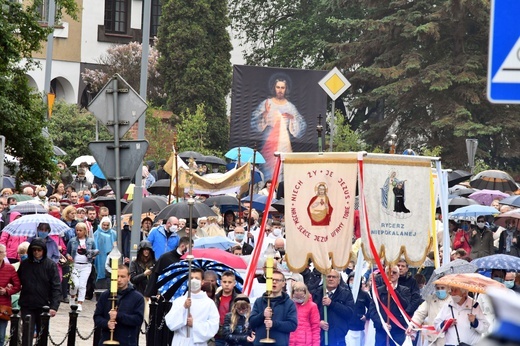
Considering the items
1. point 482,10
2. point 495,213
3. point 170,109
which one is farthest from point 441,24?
point 495,213

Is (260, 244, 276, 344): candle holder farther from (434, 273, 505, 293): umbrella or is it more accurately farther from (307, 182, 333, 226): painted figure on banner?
(307, 182, 333, 226): painted figure on banner

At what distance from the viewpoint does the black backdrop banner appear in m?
35.4

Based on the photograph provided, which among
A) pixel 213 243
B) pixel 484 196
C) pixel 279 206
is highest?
pixel 484 196

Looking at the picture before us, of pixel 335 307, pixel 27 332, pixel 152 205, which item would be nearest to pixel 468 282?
pixel 335 307

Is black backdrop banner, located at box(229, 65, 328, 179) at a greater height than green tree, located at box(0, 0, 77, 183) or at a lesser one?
greater

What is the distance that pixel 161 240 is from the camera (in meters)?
22.3

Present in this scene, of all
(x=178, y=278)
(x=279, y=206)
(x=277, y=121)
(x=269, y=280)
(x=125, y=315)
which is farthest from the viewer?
(x=277, y=121)

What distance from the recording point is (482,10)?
5247 cm

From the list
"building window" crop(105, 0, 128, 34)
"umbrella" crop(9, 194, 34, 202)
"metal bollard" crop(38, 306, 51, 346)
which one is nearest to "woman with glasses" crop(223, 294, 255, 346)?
"metal bollard" crop(38, 306, 51, 346)

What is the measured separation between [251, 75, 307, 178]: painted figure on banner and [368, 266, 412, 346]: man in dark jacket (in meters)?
18.1

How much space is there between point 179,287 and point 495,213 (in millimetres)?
12998

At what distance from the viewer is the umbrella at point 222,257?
1755cm

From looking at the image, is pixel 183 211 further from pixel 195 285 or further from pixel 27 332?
pixel 195 285

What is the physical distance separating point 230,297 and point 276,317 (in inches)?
43.4
